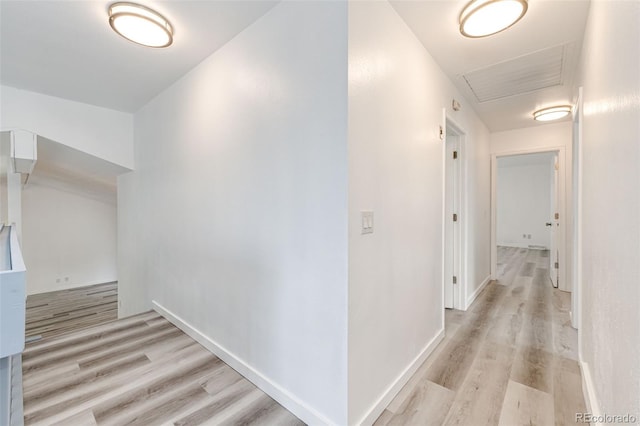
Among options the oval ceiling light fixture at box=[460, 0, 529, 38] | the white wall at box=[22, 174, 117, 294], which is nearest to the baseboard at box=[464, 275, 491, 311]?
the oval ceiling light fixture at box=[460, 0, 529, 38]

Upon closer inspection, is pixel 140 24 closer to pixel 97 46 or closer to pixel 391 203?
pixel 97 46

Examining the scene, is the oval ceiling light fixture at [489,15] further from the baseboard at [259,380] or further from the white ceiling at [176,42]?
the baseboard at [259,380]

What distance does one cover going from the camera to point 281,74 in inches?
65.1

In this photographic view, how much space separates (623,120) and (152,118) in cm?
387

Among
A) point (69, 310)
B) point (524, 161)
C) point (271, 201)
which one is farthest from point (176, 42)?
point (524, 161)

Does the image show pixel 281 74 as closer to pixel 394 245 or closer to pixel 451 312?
pixel 394 245

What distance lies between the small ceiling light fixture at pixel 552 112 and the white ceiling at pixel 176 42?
30cm

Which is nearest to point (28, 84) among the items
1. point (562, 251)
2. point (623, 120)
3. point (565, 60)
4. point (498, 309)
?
point (623, 120)

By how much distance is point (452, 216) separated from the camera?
3.17 metres

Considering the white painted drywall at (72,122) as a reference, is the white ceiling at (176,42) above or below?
above

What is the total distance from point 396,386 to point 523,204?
338 inches

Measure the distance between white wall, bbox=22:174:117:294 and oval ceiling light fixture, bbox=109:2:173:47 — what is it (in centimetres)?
589

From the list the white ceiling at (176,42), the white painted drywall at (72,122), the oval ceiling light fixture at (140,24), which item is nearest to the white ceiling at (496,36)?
the white ceiling at (176,42)

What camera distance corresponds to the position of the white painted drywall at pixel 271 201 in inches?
54.6
